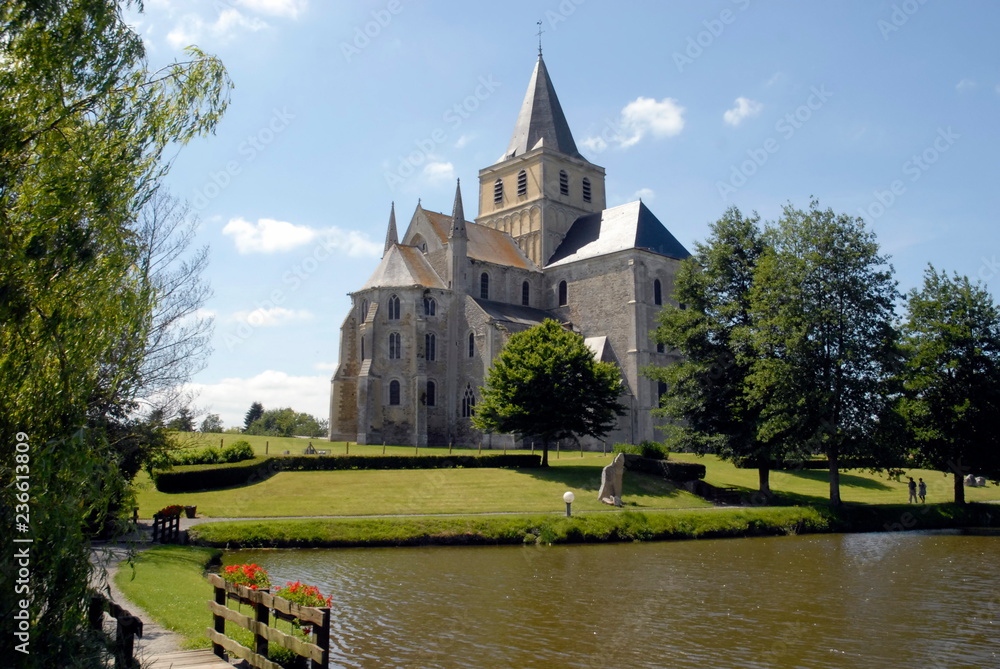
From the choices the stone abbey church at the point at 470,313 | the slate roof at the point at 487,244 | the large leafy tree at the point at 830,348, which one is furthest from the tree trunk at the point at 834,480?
the slate roof at the point at 487,244

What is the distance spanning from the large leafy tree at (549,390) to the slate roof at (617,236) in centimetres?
1526

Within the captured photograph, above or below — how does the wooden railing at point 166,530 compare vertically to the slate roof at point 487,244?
below

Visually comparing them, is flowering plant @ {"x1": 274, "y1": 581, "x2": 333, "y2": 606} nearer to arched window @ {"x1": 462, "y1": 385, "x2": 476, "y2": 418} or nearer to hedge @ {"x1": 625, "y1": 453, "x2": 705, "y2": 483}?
hedge @ {"x1": 625, "y1": 453, "x2": 705, "y2": 483}

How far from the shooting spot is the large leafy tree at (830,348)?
29109mm

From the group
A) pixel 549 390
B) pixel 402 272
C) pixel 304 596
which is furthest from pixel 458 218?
pixel 304 596

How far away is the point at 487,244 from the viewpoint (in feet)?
177

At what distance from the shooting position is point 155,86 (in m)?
8.45

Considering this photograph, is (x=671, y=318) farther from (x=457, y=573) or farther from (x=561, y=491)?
(x=457, y=573)

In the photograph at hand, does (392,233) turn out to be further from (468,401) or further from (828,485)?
(828,485)

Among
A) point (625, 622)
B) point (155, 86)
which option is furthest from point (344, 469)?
point (155, 86)

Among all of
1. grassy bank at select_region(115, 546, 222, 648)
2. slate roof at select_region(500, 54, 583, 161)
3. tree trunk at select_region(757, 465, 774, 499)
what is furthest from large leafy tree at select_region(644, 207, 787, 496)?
slate roof at select_region(500, 54, 583, 161)

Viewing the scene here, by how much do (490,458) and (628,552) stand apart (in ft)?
48.2

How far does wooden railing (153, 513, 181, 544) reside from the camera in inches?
772

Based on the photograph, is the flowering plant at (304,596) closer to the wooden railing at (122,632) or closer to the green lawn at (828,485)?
the wooden railing at (122,632)
